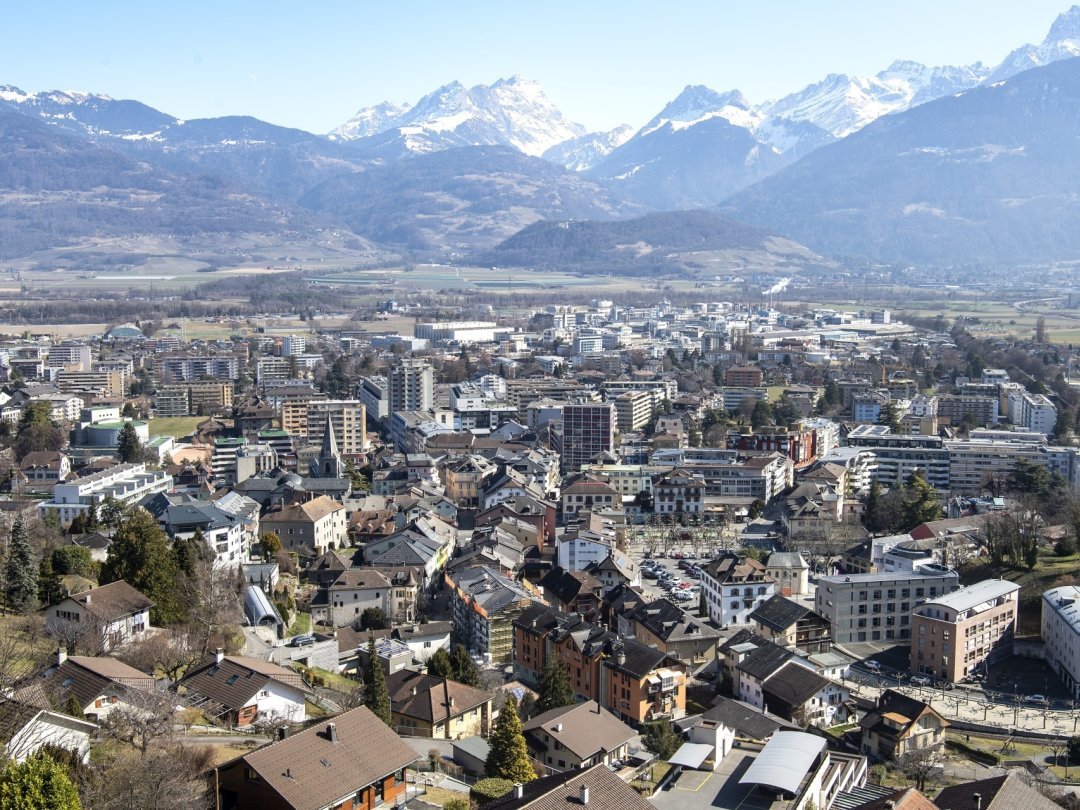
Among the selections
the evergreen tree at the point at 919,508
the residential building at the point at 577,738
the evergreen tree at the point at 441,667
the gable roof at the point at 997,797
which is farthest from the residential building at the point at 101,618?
the evergreen tree at the point at 919,508

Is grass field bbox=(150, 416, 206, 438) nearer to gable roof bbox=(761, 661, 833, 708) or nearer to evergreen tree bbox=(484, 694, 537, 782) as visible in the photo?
gable roof bbox=(761, 661, 833, 708)

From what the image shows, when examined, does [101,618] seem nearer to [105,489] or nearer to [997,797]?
[997,797]

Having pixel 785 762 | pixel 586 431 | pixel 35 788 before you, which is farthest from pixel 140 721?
pixel 586 431

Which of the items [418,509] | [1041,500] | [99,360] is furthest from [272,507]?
[99,360]

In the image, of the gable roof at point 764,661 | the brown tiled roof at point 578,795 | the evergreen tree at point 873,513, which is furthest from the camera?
the evergreen tree at point 873,513

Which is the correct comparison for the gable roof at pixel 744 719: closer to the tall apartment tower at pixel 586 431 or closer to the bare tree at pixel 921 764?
the bare tree at pixel 921 764

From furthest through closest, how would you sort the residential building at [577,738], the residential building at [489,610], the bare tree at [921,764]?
the residential building at [489,610], the bare tree at [921,764], the residential building at [577,738]
